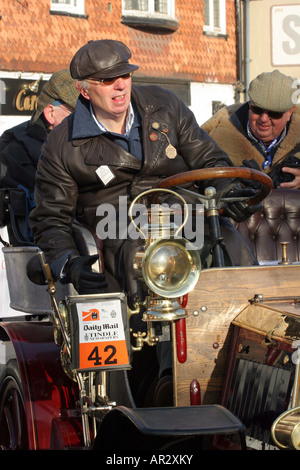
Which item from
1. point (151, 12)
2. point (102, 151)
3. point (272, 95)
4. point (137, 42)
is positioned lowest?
point (102, 151)

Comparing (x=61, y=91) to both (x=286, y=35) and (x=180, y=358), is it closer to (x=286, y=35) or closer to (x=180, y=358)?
(x=180, y=358)

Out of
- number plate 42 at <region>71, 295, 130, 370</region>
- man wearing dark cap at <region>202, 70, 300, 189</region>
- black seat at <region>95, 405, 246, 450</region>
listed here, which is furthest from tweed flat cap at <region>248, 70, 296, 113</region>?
black seat at <region>95, 405, 246, 450</region>

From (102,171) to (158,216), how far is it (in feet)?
3.00

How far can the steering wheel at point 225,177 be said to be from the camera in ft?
10.0

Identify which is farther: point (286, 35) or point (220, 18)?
point (220, 18)

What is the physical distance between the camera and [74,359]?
282cm

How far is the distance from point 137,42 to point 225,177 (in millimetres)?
13104

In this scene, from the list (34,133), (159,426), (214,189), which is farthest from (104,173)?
(34,133)

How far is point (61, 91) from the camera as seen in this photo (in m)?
5.62

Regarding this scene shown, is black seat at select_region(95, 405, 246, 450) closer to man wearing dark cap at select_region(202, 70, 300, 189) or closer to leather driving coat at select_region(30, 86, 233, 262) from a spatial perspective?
leather driving coat at select_region(30, 86, 233, 262)

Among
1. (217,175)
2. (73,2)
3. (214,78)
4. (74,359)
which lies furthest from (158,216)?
(214,78)

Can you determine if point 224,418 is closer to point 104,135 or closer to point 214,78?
point 104,135

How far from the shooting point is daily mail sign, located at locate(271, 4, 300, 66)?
46.8 feet

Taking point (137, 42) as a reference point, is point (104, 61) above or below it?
below
